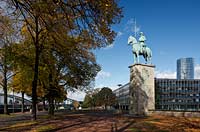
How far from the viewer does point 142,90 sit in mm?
39469

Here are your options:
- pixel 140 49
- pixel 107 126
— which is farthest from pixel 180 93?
pixel 107 126

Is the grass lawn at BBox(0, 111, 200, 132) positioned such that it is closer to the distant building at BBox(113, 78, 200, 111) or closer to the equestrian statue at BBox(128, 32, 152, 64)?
the equestrian statue at BBox(128, 32, 152, 64)

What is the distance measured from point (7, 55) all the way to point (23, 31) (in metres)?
3.24

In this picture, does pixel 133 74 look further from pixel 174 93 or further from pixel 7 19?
pixel 174 93

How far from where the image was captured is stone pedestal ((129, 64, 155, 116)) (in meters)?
39.4

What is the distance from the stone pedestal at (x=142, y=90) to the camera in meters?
39.4

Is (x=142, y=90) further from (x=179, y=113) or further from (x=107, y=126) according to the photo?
(x=107, y=126)

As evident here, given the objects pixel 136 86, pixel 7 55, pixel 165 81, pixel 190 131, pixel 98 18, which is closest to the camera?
pixel 98 18

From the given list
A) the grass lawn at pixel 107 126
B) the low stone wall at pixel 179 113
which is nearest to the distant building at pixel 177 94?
the low stone wall at pixel 179 113

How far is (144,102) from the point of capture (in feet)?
130

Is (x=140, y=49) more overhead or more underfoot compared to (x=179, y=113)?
more overhead

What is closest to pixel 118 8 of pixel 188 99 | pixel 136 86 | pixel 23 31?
pixel 23 31

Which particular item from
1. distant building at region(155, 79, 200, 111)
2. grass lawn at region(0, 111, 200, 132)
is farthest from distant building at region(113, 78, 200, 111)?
grass lawn at region(0, 111, 200, 132)

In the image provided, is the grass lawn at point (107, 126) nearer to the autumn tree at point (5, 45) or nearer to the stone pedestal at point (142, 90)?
the autumn tree at point (5, 45)
